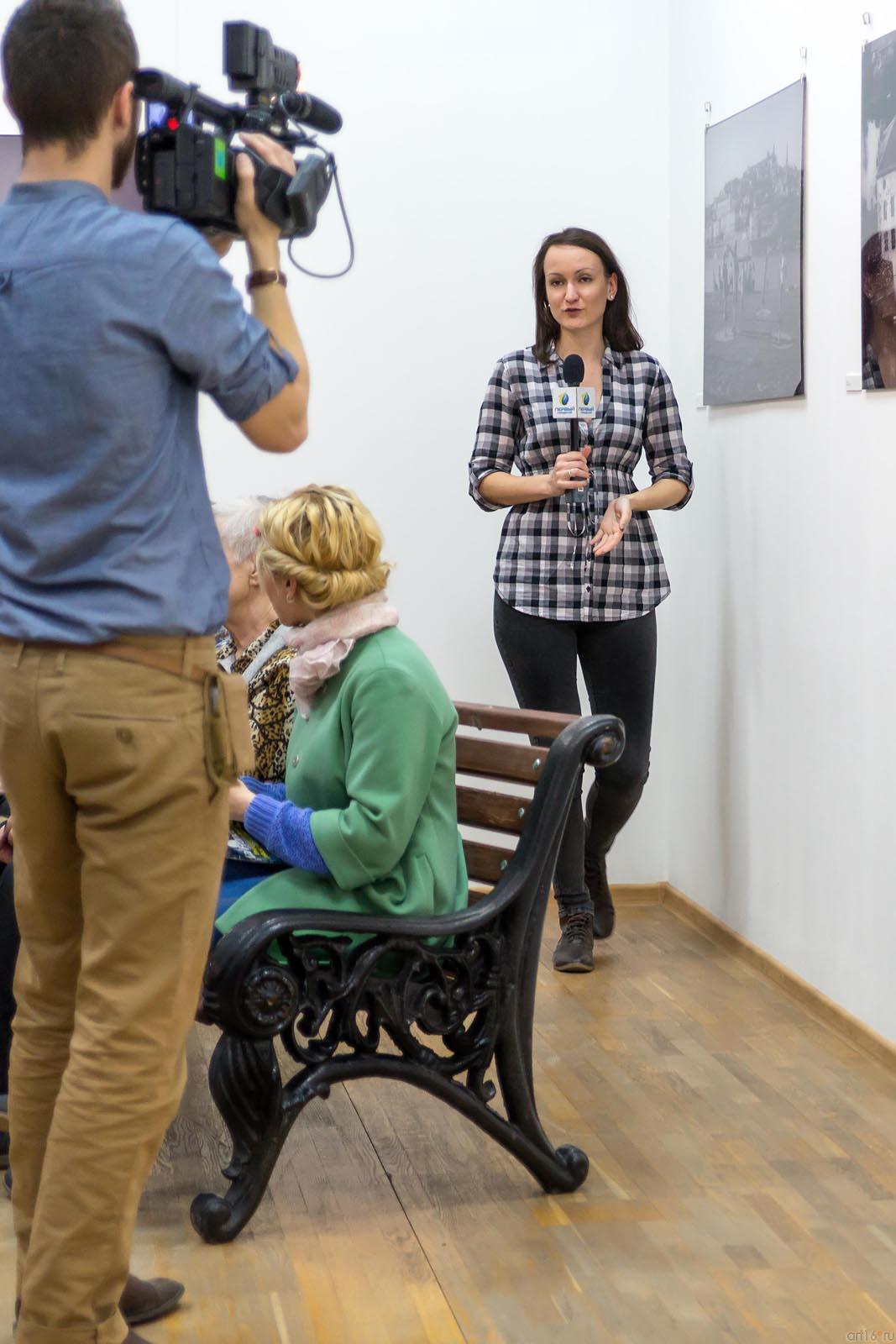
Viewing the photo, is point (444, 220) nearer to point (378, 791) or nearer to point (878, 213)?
point (878, 213)

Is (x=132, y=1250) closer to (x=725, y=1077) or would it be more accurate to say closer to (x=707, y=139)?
(x=725, y=1077)

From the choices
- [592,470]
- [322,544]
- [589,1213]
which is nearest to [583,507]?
[592,470]

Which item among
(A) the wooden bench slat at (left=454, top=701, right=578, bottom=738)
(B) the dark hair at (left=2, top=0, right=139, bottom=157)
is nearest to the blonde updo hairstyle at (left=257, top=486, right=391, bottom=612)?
(A) the wooden bench slat at (left=454, top=701, right=578, bottom=738)

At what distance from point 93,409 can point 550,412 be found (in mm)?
2526

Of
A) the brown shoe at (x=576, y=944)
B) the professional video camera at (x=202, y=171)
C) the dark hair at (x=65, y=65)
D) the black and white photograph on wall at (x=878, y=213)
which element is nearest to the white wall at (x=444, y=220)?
the brown shoe at (x=576, y=944)

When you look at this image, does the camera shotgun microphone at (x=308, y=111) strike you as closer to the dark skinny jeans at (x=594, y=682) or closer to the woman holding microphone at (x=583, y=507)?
the woman holding microphone at (x=583, y=507)

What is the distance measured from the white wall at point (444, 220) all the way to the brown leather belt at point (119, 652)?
9.41 ft

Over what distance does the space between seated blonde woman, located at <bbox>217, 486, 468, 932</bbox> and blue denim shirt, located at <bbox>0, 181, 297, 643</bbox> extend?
0.71 metres

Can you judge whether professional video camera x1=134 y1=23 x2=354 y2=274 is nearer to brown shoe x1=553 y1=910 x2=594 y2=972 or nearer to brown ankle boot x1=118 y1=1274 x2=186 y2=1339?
brown ankle boot x1=118 y1=1274 x2=186 y2=1339

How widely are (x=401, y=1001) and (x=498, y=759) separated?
483 mm

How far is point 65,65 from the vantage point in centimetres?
161

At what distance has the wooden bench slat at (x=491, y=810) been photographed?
2.69m

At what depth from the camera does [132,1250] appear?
7.66 ft

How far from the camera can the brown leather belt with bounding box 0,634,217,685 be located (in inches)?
64.7
